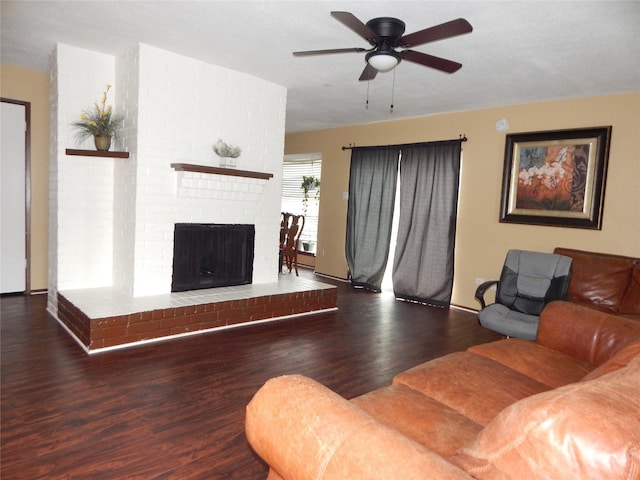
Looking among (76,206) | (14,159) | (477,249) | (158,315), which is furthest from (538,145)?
(14,159)

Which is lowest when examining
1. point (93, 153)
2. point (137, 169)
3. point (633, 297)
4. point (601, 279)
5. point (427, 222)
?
point (633, 297)

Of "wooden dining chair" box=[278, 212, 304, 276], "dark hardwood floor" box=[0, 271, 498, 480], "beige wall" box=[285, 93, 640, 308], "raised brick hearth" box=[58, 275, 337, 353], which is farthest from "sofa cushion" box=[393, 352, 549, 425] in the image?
"wooden dining chair" box=[278, 212, 304, 276]

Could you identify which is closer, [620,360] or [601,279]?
[620,360]

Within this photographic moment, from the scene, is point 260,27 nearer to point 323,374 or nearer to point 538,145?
point 323,374

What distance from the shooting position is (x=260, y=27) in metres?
3.02

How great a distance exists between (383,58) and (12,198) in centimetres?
419

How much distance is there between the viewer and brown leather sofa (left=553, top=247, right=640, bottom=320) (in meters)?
3.70

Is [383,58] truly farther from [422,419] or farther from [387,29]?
[422,419]

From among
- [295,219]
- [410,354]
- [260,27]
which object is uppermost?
[260,27]

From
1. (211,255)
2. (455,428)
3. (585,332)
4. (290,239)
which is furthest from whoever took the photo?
(290,239)

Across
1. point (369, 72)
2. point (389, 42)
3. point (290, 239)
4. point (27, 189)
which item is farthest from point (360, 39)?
point (27, 189)

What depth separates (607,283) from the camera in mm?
3838

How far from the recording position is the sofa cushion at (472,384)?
1.73m

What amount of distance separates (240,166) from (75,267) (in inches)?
72.4
